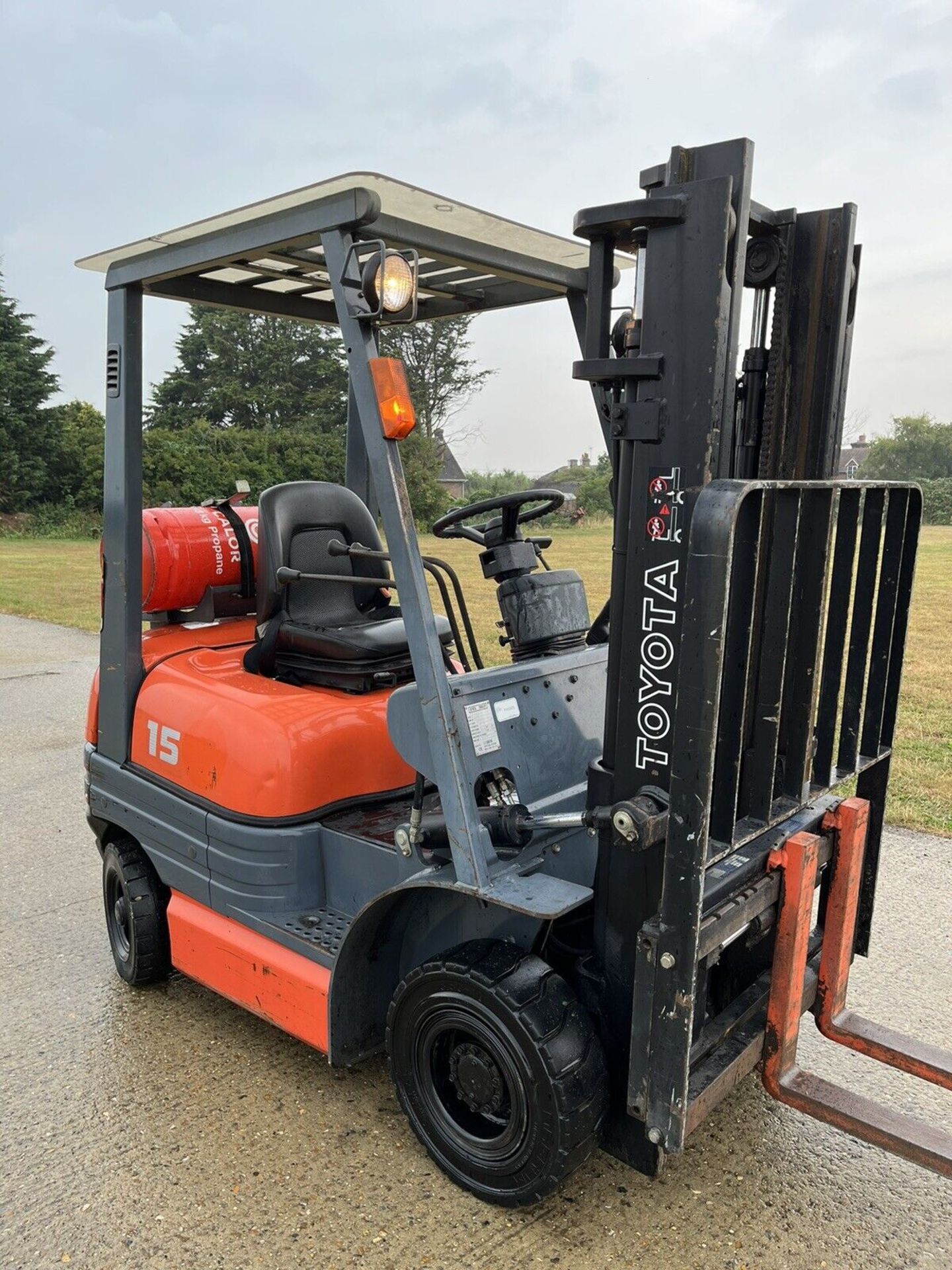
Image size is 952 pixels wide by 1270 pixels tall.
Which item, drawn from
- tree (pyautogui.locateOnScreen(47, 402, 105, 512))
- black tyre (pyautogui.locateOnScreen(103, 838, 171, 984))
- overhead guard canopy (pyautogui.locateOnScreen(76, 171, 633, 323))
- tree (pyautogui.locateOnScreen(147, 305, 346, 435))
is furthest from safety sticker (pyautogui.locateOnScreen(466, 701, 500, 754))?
tree (pyautogui.locateOnScreen(47, 402, 105, 512))

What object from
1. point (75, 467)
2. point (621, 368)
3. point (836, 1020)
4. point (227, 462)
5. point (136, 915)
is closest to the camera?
point (621, 368)

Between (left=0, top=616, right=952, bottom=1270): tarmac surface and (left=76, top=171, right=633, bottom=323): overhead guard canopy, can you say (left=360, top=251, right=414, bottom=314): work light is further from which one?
(left=0, top=616, right=952, bottom=1270): tarmac surface

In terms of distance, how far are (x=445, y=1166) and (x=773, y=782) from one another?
1.34 m

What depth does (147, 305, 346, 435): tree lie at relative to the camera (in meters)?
30.3

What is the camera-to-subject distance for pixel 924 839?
5.31 meters

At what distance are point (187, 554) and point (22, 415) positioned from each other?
101ft

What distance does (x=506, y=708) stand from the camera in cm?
274

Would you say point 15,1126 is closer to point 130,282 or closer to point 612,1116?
point 612,1116

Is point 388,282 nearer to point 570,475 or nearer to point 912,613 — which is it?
point 912,613

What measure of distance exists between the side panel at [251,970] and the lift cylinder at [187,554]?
113 cm

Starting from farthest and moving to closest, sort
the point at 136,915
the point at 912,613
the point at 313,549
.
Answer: the point at 912,613 < the point at 313,549 < the point at 136,915

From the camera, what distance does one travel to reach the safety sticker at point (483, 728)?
262cm

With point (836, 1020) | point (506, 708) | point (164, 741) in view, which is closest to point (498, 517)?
point (506, 708)

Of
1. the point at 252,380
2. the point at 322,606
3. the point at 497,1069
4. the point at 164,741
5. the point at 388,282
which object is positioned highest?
the point at 252,380
